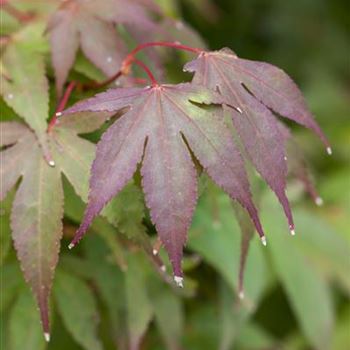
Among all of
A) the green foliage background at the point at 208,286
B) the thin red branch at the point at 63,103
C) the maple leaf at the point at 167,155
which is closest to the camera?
the maple leaf at the point at 167,155

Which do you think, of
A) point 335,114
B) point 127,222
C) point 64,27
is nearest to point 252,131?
point 127,222

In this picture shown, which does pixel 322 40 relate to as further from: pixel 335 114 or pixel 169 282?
pixel 169 282

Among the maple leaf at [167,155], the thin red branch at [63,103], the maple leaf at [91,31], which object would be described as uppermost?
the maple leaf at [91,31]

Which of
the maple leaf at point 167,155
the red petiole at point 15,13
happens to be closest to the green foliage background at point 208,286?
the maple leaf at point 167,155

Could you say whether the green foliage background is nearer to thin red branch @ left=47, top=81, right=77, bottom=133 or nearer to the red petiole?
thin red branch @ left=47, top=81, right=77, bottom=133

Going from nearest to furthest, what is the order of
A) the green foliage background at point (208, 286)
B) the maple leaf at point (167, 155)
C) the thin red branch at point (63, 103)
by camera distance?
the maple leaf at point (167, 155) → the thin red branch at point (63, 103) → the green foliage background at point (208, 286)

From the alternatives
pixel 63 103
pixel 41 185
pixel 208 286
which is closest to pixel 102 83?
pixel 63 103

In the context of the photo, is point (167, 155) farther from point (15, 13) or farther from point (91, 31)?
point (15, 13)

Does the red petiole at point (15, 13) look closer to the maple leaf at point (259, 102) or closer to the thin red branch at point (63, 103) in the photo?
the thin red branch at point (63, 103)
